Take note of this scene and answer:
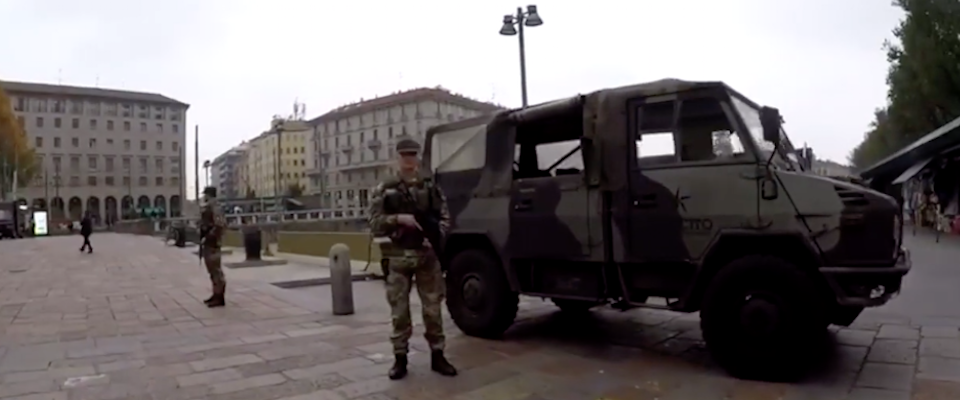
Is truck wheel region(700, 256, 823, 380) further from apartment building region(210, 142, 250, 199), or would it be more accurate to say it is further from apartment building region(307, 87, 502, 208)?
apartment building region(210, 142, 250, 199)

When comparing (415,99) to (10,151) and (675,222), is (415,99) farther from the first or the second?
(675,222)

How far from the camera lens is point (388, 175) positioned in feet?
18.2

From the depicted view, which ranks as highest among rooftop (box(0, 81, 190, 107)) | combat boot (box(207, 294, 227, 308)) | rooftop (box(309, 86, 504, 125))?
rooftop (box(0, 81, 190, 107))

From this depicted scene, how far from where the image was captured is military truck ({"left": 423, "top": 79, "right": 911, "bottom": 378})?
478 centimetres

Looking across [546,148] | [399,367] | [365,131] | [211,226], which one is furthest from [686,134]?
[365,131]

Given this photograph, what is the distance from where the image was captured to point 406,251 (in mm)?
5332

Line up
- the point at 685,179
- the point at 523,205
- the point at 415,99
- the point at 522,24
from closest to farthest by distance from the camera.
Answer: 1. the point at 685,179
2. the point at 523,205
3. the point at 522,24
4. the point at 415,99

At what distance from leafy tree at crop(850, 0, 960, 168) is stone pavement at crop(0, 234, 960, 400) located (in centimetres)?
2558

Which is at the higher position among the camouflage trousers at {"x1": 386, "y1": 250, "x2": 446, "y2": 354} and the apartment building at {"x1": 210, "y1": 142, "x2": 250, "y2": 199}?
the apartment building at {"x1": 210, "y1": 142, "x2": 250, "y2": 199}

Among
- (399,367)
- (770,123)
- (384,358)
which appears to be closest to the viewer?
(770,123)

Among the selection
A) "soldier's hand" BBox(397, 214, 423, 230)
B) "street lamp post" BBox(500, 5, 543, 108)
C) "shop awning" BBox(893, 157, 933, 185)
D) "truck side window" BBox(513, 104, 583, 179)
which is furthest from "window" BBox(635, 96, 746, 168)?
"shop awning" BBox(893, 157, 933, 185)

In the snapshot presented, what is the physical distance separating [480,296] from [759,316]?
2.72 m

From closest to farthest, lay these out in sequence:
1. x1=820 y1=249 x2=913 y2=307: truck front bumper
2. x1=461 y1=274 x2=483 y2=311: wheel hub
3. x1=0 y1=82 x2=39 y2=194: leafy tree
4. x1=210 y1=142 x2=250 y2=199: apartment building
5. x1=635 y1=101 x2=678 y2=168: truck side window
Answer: x1=820 y1=249 x2=913 y2=307: truck front bumper, x1=635 y1=101 x2=678 y2=168: truck side window, x1=461 y1=274 x2=483 y2=311: wheel hub, x1=0 y1=82 x2=39 y2=194: leafy tree, x1=210 y1=142 x2=250 y2=199: apartment building

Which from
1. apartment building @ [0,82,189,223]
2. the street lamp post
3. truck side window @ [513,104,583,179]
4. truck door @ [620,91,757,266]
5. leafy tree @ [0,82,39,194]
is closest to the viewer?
truck door @ [620,91,757,266]
